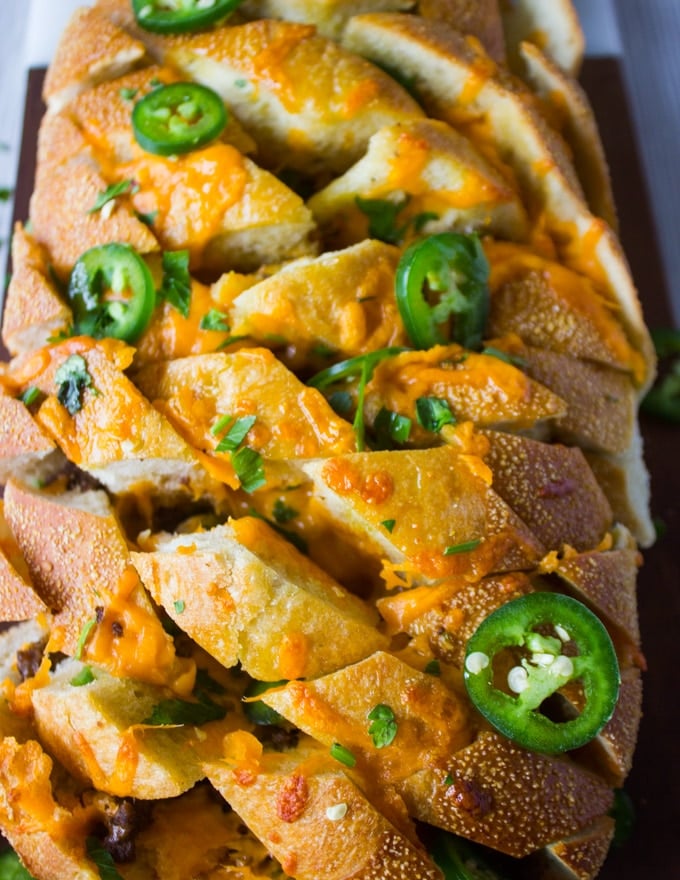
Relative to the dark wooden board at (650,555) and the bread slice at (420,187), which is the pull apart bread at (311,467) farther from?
the dark wooden board at (650,555)

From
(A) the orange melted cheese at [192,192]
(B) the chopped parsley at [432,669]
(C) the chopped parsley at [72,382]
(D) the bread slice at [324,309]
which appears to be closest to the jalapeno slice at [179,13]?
(A) the orange melted cheese at [192,192]

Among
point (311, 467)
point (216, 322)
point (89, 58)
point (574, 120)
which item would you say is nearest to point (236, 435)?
point (311, 467)

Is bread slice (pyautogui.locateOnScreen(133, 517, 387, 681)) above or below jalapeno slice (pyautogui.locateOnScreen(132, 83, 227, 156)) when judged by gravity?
below

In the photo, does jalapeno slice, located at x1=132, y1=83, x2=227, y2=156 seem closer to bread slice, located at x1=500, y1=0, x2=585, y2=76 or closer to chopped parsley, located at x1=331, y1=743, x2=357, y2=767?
bread slice, located at x1=500, y1=0, x2=585, y2=76

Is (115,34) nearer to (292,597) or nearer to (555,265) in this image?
(555,265)

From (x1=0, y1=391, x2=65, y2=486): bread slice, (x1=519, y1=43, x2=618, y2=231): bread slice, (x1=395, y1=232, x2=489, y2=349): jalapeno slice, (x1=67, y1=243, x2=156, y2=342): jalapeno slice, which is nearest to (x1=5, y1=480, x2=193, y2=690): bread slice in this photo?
(x1=0, y1=391, x2=65, y2=486): bread slice
